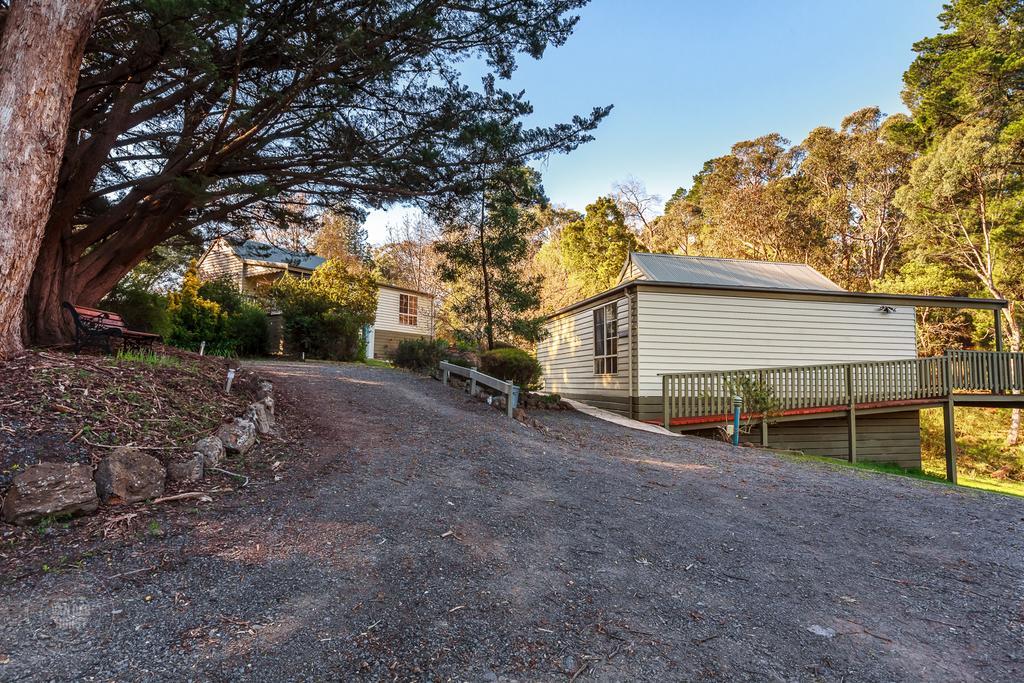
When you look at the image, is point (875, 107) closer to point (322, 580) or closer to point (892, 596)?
point (892, 596)

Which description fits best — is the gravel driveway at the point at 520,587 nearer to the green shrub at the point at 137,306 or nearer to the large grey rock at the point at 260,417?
the large grey rock at the point at 260,417

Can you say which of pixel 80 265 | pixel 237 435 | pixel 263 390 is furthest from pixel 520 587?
pixel 80 265

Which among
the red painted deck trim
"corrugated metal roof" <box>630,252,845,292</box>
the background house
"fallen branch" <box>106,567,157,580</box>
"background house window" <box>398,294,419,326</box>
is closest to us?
"fallen branch" <box>106,567,157,580</box>

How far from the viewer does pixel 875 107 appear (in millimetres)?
25672

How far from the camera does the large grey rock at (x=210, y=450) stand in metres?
4.12

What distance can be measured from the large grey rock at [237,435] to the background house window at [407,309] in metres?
20.1

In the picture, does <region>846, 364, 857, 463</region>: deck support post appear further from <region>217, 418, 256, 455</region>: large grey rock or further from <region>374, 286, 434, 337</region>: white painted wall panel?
<region>374, 286, 434, 337</region>: white painted wall panel

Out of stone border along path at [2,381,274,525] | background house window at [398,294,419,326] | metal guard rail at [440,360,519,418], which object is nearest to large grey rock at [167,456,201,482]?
stone border along path at [2,381,274,525]

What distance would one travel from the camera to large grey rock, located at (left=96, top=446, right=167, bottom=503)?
133 inches

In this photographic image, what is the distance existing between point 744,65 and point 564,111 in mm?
11099

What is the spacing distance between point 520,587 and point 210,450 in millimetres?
2915

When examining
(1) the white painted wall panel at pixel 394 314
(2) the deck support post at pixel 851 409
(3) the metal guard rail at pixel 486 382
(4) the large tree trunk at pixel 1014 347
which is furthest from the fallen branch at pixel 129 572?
(4) the large tree trunk at pixel 1014 347

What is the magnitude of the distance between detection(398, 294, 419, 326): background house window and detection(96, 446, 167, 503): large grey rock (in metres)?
21.3

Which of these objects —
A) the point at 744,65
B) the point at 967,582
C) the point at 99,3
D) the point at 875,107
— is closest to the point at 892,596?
the point at 967,582
